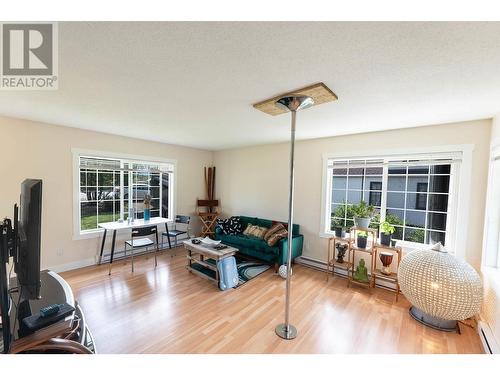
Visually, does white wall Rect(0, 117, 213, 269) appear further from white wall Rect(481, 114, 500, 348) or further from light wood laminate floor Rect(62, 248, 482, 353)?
white wall Rect(481, 114, 500, 348)

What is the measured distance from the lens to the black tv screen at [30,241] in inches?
34.5

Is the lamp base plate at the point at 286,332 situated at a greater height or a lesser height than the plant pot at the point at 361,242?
lesser

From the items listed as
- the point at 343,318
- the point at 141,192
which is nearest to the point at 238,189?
the point at 141,192

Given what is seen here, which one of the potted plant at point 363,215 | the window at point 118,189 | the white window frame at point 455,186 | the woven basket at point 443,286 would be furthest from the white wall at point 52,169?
the woven basket at point 443,286

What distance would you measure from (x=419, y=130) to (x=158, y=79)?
3273 millimetres

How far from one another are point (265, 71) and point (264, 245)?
2836 millimetres

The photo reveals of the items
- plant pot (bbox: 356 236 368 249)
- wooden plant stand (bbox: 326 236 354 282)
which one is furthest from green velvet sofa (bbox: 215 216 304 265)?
plant pot (bbox: 356 236 368 249)

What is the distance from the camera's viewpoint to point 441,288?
2061 mm

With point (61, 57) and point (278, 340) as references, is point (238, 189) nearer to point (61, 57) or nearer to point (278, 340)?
point (278, 340)

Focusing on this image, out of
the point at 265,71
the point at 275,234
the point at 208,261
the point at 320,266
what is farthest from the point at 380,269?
the point at 265,71

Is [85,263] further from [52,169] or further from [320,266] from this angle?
[320,266]

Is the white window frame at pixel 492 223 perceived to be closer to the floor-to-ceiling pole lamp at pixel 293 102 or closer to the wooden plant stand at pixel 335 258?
the wooden plant stand at pixel 335 258

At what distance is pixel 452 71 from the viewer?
143 centimetres

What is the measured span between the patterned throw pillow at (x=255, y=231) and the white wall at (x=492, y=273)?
111 inches
